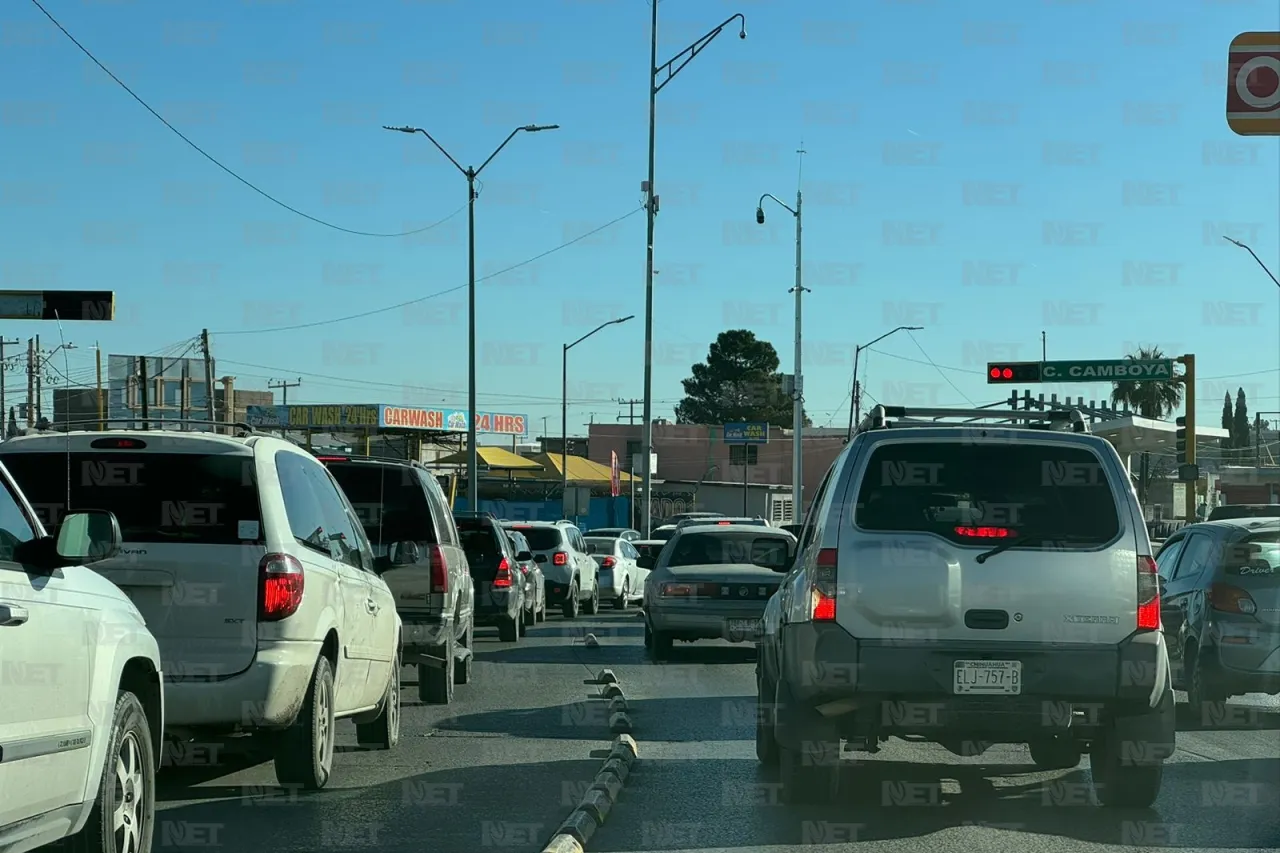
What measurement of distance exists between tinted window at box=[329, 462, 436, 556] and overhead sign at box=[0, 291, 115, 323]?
1381 centimetres

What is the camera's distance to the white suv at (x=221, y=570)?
8305mm

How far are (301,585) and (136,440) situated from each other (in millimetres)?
1150

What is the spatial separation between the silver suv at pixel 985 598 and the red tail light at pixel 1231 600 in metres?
4.85

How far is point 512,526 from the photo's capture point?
91.4 ft

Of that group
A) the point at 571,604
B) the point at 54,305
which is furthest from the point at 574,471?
the point at 54,305

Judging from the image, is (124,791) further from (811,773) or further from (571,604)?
(571,604)

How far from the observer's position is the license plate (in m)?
8.04

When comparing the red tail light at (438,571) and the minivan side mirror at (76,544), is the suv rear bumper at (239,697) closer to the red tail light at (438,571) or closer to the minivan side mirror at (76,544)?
the minivan side mirror at (76,544)

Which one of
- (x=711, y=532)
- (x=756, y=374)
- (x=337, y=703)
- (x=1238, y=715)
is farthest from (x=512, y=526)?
(x=756, y=374)

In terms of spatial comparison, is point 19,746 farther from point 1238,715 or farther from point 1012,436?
point 1238,715

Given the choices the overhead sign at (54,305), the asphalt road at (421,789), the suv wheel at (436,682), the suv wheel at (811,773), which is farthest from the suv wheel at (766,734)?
the overhead sign at (54,305)

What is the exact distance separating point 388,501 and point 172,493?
5.60 m

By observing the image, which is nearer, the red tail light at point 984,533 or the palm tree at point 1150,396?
the red tail light at point 984,533

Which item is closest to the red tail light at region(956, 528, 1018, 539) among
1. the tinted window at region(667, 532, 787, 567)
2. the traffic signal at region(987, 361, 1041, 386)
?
the tinted window at region(667, 532, 787, 567)
